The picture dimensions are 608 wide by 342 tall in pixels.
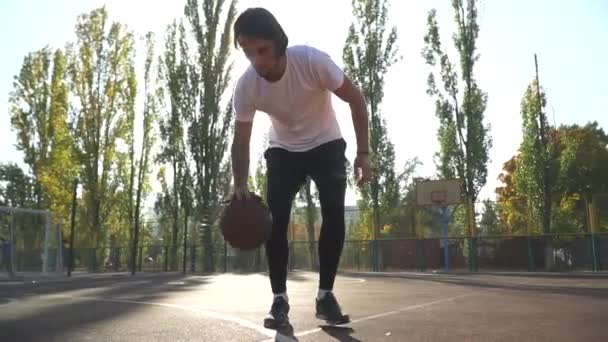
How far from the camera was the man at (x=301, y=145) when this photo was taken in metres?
2.88

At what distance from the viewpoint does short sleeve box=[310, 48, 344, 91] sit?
2.87 metres

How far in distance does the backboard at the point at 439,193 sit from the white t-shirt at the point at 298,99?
708 inches

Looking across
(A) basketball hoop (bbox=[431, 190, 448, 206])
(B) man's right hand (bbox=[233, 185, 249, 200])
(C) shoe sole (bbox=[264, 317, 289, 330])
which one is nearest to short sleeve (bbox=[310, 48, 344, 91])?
(B) man's right hand (bbox=[233, 185, 249, 200])

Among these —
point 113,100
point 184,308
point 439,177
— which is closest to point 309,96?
point 184,308

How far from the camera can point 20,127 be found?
89.7ft

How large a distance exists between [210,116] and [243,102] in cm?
2100

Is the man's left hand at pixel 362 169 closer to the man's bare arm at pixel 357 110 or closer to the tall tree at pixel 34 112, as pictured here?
the man's bare arm at pixel 357 110

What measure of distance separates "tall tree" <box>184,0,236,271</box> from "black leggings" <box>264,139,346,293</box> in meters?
20.7

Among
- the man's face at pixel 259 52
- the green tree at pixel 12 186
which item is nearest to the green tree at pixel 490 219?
the man's face at pixel 259 52

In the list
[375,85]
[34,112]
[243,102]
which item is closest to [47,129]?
[34,112]

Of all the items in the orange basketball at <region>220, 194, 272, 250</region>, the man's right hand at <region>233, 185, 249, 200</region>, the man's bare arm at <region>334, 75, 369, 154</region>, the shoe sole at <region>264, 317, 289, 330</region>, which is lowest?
the shoe sole at <region>264, 317, 289, 330</region>

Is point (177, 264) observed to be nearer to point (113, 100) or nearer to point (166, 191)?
point (166, 191)

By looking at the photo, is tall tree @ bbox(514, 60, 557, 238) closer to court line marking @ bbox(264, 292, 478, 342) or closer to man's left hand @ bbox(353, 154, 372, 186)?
court line marking @ bbox(264, 292, 478, 342)

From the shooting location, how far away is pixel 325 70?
2.87 m
